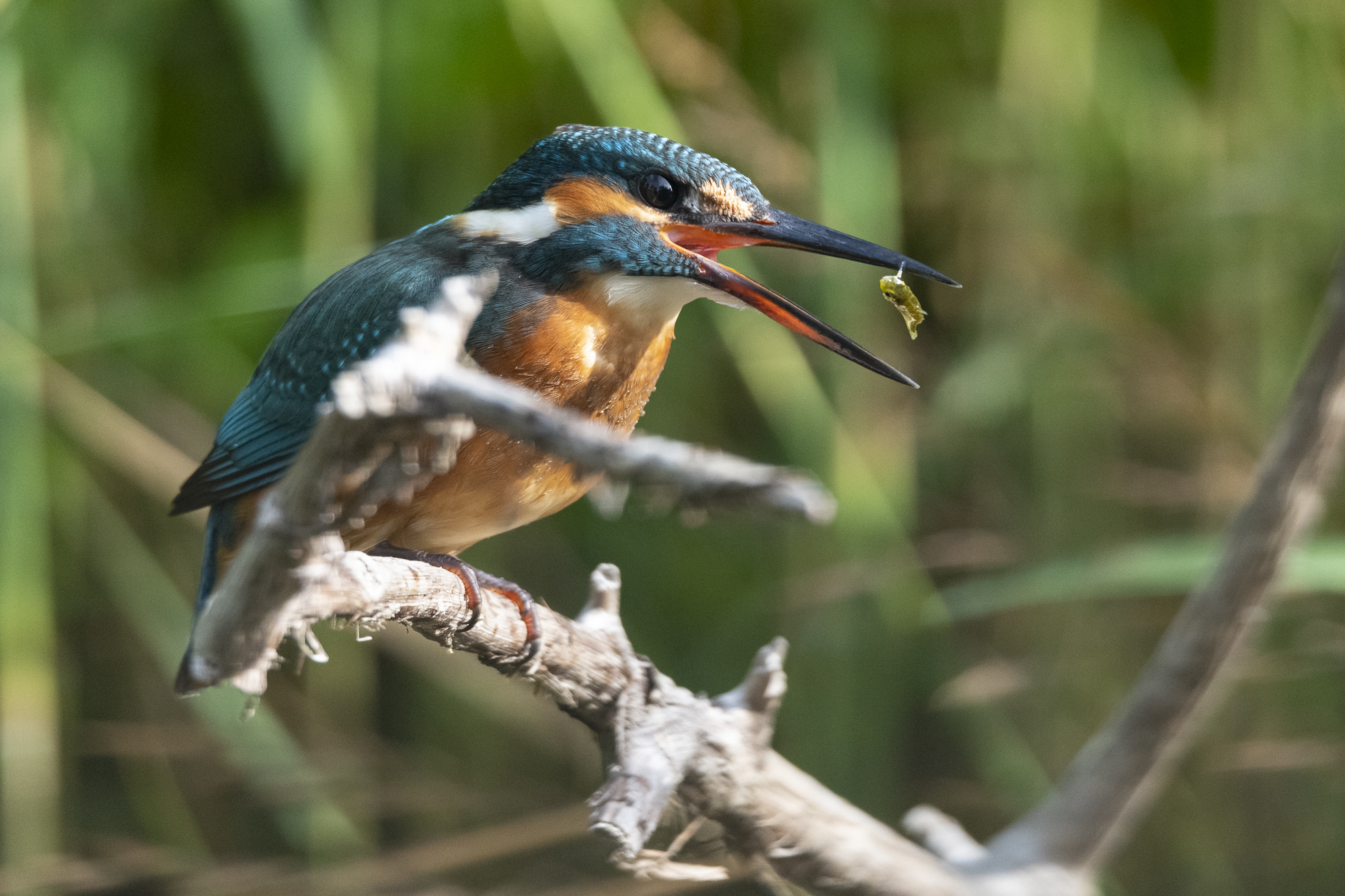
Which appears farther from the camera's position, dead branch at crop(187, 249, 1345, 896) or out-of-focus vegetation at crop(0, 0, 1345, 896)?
out-of-focus vegetation at crop(0, 0, 1345, 896)

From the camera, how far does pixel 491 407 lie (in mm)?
471

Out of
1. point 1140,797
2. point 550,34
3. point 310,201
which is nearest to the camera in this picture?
point 1140,797

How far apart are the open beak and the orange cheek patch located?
0.09 ft

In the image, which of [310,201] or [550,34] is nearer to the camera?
[310,201]

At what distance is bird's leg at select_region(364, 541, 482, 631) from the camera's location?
0.85 metres

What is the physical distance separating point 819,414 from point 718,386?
504mm

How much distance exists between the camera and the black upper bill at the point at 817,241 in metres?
0.98

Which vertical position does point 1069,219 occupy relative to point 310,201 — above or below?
above

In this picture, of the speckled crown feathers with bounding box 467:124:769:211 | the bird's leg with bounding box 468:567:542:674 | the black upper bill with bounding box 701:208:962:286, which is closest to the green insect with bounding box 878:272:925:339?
the black upper bill with bounding box 701:208:962:286

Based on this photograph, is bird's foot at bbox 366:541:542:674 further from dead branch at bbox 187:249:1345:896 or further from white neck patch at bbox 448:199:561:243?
white neck patch at bbox 448:199:561:243

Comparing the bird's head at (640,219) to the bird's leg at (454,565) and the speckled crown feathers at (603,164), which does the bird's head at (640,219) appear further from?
the bird's leg at (454,565)

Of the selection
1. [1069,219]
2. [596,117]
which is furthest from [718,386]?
[1069,219]

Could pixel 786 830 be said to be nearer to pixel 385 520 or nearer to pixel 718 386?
pixel 385 520

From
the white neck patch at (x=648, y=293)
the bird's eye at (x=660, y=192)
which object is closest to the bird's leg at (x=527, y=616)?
the white neck patch at (x=648, y=293)
